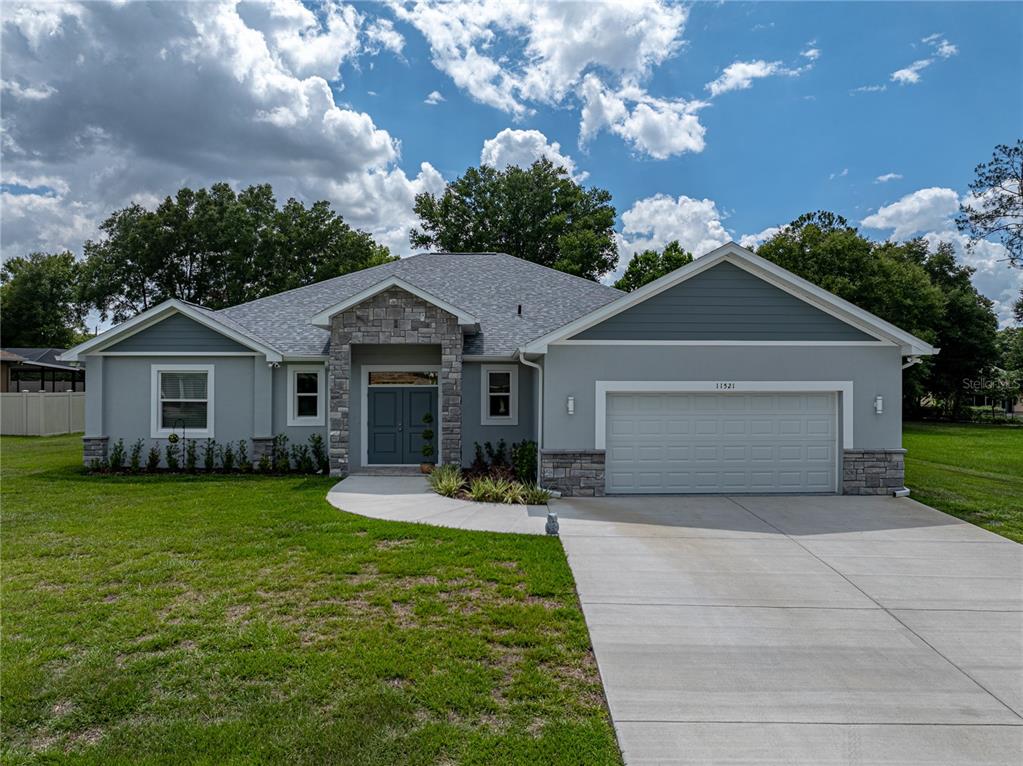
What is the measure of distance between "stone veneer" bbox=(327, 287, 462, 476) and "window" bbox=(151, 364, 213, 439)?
11.8 feet

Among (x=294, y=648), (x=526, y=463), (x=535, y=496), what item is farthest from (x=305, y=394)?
(x=294, y=648)

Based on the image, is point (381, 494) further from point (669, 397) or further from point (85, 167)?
point (85, 167)

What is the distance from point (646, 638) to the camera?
4.71m

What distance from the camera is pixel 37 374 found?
34.4m

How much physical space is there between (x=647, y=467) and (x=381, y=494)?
200 inches

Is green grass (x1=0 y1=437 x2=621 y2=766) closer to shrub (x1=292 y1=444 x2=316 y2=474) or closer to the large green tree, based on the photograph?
shrub (x1=292 y1=444 x2=316 y2=474)

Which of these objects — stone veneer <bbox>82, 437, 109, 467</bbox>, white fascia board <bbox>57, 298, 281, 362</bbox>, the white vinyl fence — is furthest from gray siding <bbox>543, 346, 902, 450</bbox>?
the white vinyl fence

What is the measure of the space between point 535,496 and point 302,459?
6208mm

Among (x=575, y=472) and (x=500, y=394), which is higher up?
(x=500, y=394)

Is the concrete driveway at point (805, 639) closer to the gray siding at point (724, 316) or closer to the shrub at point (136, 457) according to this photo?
the gray siding at point (724, 316)

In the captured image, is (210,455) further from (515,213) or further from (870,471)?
(515,213)

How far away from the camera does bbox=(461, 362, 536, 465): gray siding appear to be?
43.5 feet

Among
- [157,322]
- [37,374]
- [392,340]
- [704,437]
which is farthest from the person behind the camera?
[37,374]

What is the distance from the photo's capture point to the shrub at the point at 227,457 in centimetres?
1302
